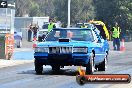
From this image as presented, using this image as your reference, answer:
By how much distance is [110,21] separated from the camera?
212 feet

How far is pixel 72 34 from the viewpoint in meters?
17.8

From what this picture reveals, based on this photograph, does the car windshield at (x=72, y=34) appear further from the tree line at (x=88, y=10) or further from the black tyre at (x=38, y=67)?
the tree line at (x=88, y=10)

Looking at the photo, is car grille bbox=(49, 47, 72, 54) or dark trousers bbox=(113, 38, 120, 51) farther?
dark trousers bbox=(113, 38, 120, 51)

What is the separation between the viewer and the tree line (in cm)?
6378

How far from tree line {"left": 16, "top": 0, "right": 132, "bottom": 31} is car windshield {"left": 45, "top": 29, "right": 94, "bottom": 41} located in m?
45.5

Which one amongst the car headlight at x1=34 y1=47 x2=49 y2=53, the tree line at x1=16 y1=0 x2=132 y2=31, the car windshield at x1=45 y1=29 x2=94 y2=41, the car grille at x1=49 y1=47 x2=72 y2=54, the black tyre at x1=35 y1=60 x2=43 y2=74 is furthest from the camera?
the tree line at x1=16 y1=0 x2=132 y2=31

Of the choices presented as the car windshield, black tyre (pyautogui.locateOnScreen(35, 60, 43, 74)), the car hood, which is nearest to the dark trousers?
the car windshield

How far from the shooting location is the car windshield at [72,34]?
17578 millimetres

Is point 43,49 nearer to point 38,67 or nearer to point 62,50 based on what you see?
point 62,50

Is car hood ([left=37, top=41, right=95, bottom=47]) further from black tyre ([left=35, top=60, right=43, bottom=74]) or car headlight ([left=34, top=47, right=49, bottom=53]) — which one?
black tyre ([left=35, top=60, right=43, bottom=74])

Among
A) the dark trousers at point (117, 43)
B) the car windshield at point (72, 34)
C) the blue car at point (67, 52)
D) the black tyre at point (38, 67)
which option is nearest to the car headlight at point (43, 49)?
the blue car at point (67, 52)

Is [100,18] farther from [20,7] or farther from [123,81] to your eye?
[123,81]

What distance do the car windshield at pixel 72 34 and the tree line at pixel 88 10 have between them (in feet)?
149

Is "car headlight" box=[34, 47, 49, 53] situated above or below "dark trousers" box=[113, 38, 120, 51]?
above
